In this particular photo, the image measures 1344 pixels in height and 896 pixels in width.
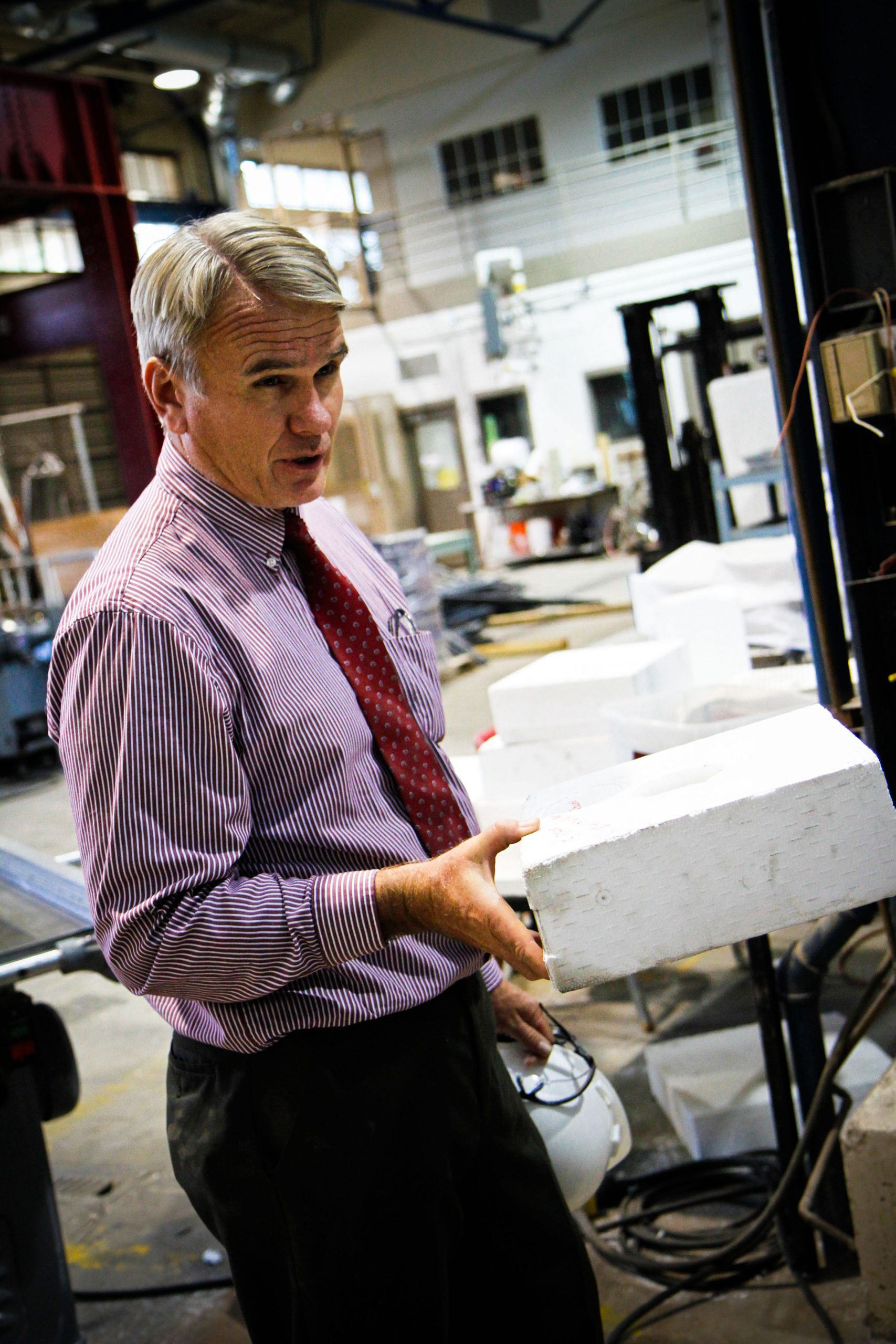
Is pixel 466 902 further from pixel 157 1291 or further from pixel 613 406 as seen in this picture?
pixel 613 406

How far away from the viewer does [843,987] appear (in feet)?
11.7

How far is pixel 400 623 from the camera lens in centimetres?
166

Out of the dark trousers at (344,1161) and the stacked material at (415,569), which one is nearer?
the dark trousers at (344,1161)

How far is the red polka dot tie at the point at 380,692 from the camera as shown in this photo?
57.2 inches

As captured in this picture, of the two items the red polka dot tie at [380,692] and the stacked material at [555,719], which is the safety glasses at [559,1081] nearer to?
the red polka dot tie at [380,692]

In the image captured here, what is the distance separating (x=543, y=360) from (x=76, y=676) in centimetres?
1545

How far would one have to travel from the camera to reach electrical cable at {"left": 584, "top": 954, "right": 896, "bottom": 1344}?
2.32 m

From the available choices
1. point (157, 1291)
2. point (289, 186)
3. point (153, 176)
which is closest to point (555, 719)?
point (157, 1291)

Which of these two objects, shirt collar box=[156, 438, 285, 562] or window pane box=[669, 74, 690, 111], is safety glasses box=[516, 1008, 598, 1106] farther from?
window pane box=[669, 74, 690, 111]

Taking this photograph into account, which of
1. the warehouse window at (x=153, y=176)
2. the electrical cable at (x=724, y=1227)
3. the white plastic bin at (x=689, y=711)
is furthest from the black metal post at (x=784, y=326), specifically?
the warehouse window at (x=153, y=176)

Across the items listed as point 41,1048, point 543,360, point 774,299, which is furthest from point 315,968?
point 543,360

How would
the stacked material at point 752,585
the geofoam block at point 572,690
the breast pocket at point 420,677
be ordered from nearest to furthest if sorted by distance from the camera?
1. the breast pocket at point 420,677
2. the geofoam block at point 572,690
3. the stacked material at point 752,585

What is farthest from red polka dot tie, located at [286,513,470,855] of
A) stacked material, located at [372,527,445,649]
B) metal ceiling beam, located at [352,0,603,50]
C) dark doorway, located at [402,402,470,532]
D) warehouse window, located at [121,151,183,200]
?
warehouse window, located at [121,151,183,200]

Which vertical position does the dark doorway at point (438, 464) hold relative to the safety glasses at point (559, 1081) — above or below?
above
